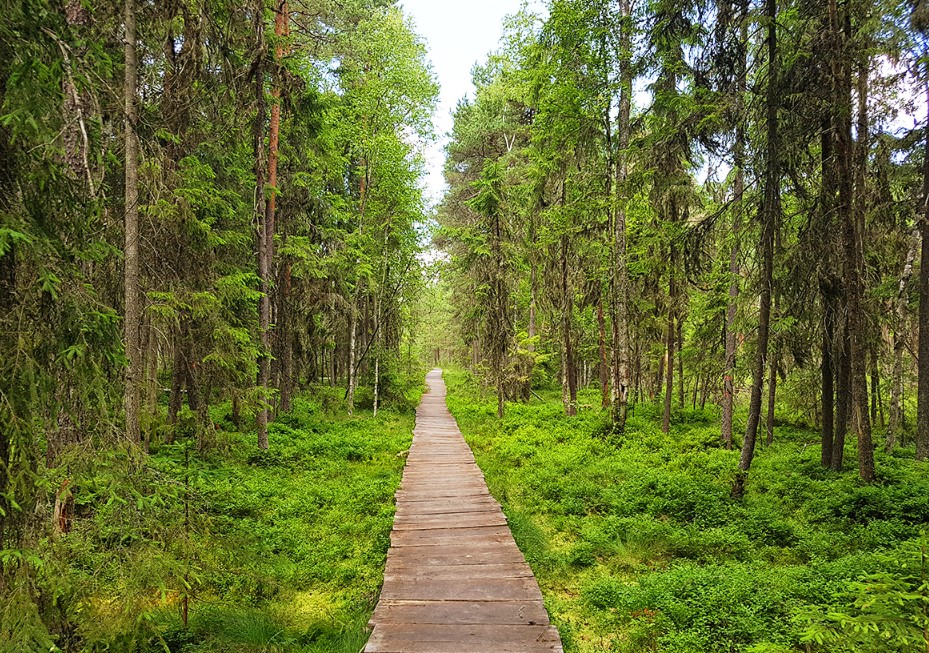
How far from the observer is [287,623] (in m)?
5.37

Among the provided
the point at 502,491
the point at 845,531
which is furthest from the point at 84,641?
the point at 845,531

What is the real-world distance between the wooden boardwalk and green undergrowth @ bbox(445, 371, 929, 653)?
609mm

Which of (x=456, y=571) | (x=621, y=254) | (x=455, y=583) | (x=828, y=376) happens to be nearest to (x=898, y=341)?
(x=828, y=376)

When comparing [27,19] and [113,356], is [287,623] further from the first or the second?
[27,19]

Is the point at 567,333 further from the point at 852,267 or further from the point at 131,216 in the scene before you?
the point at 131,216

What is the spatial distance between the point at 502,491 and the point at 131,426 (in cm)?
712

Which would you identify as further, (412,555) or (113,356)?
(412,555)

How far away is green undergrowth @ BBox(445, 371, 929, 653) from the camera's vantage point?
467 centimetres

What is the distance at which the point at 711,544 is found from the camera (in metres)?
7.34

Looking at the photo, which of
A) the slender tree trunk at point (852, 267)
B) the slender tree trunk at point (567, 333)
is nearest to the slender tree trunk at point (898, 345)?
the slender tree trunk at point (852, 267)

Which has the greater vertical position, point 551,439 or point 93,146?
point 93,146

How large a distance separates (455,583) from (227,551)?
2700 millimetres

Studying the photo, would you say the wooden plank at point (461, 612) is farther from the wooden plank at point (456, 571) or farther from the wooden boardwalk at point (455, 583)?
the wooden plank at point (456, 571)

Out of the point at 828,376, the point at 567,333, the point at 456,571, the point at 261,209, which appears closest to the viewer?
the point at 456,571
